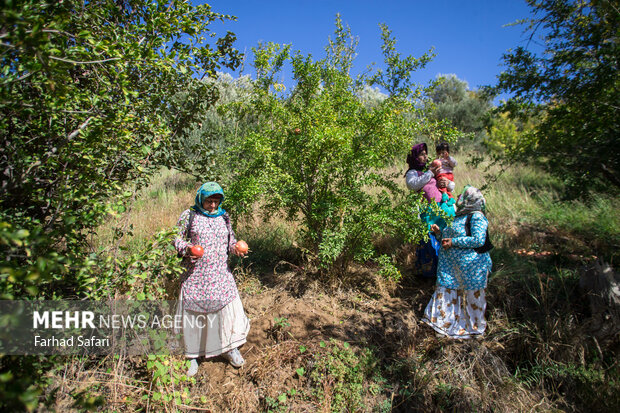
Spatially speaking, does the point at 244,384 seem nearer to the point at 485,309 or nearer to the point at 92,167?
the point at 92,167

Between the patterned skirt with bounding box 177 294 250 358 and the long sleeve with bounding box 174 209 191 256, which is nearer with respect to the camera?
the long sleeve with bounding box 174 209 191 256

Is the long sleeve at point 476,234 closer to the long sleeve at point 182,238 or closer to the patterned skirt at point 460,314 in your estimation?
the patterned skirt at point 460,314

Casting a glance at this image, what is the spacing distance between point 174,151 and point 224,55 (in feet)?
3.66

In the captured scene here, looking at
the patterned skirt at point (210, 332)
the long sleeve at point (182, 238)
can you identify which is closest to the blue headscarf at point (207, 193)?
the long sleeve at point (182, 238)

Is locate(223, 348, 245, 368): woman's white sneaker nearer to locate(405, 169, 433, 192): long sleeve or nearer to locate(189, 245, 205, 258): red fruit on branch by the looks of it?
locate(189, 245, 205, 258): red fruit on branch

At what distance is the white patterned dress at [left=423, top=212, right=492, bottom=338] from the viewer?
335cm

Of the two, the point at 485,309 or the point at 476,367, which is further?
the point at 485,309

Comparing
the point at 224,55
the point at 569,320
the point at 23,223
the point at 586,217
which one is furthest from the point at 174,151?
the point at 586,217

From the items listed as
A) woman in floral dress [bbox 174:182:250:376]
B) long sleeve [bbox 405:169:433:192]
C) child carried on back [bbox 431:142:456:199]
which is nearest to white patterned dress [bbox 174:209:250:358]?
woman in floral dress [bbox 174:182:250:376]

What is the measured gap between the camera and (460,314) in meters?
3.44

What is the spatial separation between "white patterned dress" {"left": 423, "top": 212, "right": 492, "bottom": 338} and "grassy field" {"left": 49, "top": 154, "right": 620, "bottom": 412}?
18 cm

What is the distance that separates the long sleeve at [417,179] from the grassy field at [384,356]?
124cm

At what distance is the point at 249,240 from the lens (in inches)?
211

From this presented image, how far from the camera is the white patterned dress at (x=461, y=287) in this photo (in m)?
3.35
